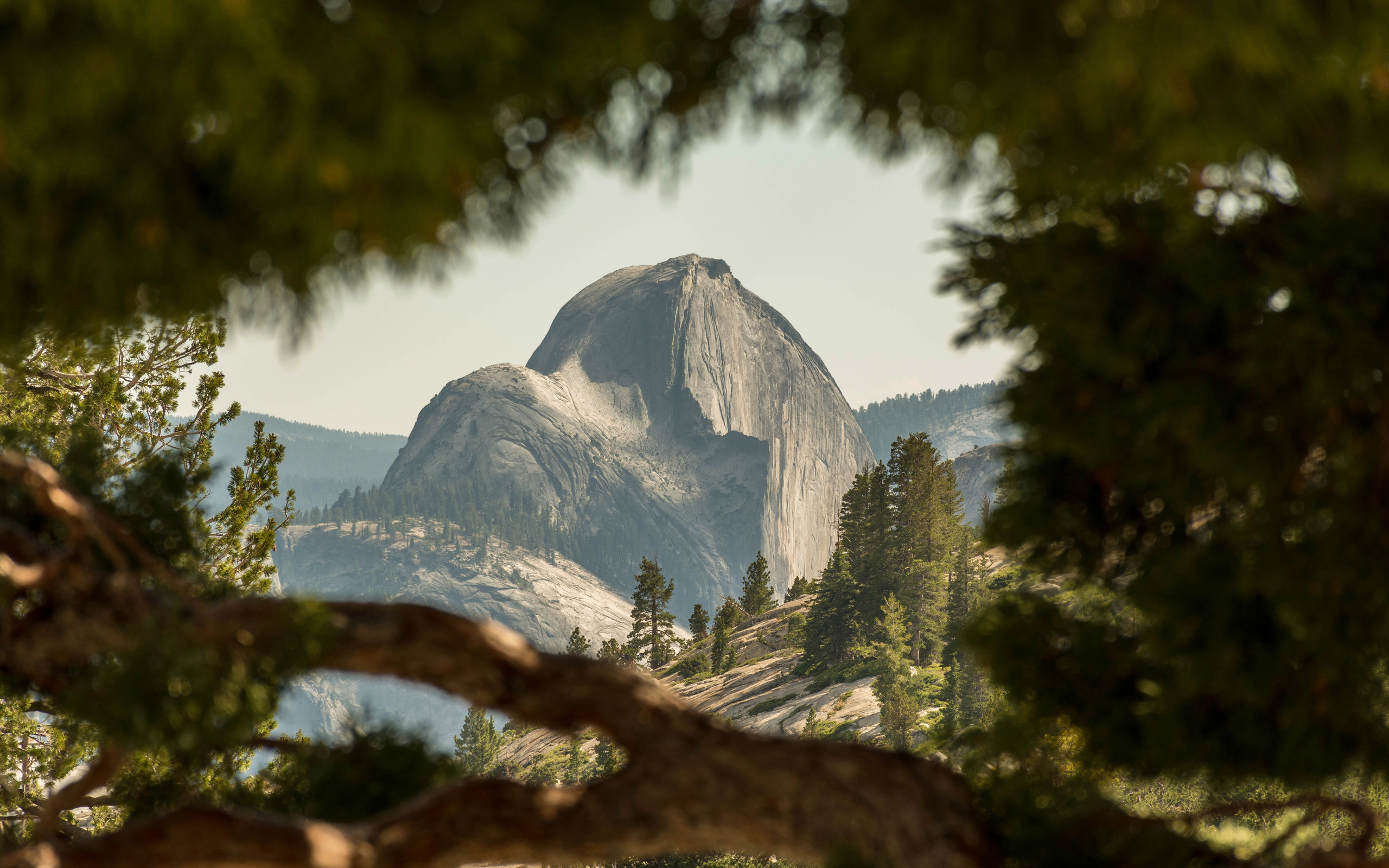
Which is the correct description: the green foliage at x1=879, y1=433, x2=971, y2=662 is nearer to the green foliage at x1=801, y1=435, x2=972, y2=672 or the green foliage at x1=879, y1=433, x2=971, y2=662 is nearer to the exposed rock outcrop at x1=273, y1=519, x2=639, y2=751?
the green foliage at x1=801, y1=435, x2=972, y2=672

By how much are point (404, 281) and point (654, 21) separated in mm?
1121

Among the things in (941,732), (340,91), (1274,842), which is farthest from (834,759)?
(340,91)

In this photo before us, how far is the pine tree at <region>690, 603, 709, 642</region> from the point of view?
65.8 metres

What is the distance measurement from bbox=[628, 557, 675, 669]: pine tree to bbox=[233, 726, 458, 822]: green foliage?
52511 mm

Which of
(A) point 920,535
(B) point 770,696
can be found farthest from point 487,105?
(A) point 920,535

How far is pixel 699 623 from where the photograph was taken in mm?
66438

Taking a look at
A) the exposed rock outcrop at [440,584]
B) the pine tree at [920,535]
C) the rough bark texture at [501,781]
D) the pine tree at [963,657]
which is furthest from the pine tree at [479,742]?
the exposed rock outcrop at [440,584]

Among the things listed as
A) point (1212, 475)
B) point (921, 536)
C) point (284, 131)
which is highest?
point (921, 536)

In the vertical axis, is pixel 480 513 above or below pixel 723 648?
above

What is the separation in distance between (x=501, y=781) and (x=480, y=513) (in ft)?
543

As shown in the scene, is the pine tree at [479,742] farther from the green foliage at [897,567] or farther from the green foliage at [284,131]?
the green foliage at [284,131]

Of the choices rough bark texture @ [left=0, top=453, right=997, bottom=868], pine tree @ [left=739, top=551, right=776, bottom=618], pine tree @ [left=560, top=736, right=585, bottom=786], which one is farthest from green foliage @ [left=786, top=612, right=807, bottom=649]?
rough bark texture @ [left=0, top=453, right=997, bottom=868]

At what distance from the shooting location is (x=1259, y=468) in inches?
132

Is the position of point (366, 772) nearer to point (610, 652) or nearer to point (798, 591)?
point (610, 652)
